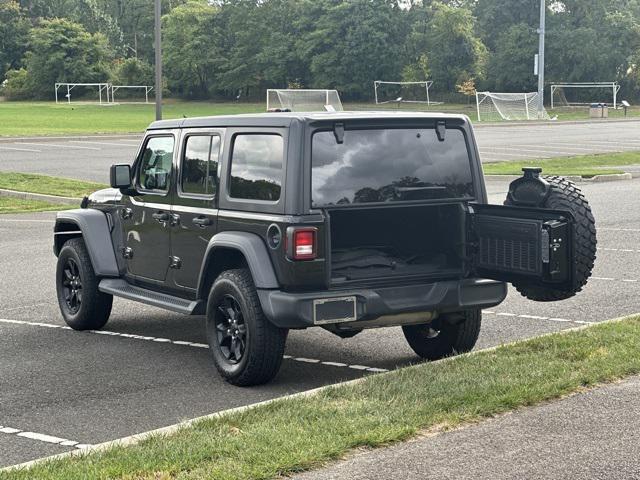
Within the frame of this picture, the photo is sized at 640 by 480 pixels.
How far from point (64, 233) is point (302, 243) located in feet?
11.5

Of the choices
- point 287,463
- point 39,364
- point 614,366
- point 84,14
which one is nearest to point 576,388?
point 614,366

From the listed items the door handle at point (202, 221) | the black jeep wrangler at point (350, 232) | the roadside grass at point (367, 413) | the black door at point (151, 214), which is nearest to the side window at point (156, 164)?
the black door at point (151, 214)

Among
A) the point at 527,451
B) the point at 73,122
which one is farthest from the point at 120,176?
the point at 73,122

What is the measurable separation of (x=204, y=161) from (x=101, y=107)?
78.1m

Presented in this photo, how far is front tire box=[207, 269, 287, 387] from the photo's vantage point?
7.93 metres

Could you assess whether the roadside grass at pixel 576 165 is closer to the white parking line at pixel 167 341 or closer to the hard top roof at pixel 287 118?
the white parking line at pixel 167 341

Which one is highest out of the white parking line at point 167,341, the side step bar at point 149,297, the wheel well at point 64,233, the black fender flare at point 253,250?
the black fender flare at point 253,250

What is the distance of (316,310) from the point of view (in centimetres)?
776

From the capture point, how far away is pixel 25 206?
21734 millimetres

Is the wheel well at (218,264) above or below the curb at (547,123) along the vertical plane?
above

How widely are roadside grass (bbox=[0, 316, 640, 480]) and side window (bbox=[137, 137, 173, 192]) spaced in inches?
103

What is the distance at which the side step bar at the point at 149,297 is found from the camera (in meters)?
8.80

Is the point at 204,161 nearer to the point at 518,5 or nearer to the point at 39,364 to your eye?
the point at 39,364

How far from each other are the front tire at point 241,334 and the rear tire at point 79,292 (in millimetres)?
2063
